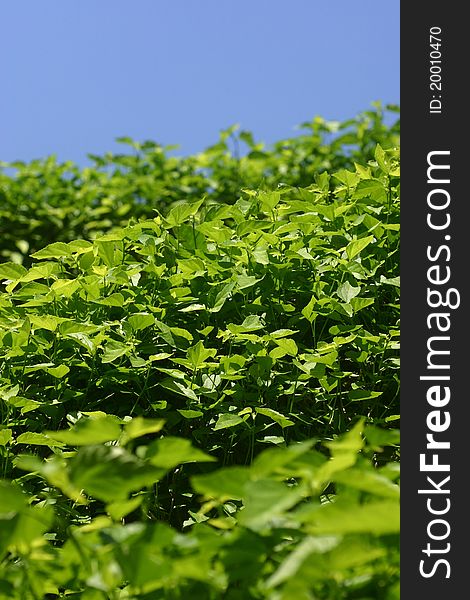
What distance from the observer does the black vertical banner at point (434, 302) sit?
1285mm

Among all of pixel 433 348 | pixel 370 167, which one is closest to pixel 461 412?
pixel 433 348

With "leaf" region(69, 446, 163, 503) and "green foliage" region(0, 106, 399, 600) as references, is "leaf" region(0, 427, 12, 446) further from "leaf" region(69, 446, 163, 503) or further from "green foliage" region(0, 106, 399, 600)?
"leaf" region(69, 446, 163, 503)

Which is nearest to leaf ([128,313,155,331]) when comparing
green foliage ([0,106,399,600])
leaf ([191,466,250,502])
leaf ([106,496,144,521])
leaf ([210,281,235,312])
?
green foliage ([0,106,399,600])

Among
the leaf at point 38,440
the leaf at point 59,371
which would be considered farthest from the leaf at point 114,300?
the leaf at point 38,440

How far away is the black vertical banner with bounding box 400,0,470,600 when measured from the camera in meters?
1.29

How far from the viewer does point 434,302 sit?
1743 mm

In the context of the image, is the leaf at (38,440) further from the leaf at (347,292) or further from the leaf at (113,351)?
the leaf at (347,292)

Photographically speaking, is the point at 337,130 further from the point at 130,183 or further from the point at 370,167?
the point at 370,167

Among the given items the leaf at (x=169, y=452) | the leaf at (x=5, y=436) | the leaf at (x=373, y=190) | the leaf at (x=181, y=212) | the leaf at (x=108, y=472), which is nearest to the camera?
the leaf at (x=108, y=472)

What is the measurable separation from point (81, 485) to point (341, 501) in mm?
351

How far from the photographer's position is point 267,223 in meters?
2.86

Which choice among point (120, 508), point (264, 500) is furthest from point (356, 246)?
point (264, 500)

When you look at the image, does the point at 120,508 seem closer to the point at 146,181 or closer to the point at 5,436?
the point at 5,436

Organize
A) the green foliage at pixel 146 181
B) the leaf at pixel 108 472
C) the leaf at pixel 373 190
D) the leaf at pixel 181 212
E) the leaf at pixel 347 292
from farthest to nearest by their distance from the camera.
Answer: the green foliage at pixel 146 181 → the leaf at pixel 373 190 → the leaf at pixel 181 212 → the leaf at pixel 347 292 → the leaf at pixel 108 472
